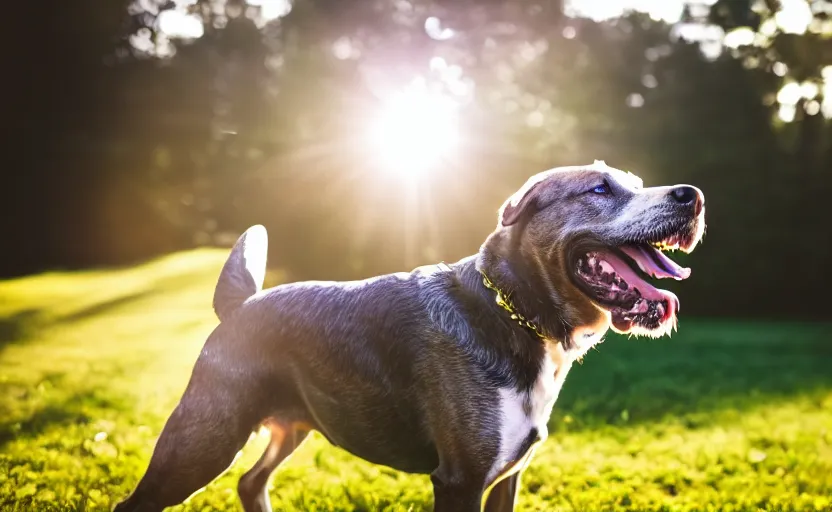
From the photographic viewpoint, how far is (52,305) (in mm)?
14578

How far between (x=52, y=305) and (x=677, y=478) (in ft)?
41.1

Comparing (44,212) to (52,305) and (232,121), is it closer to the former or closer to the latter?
(232,121)

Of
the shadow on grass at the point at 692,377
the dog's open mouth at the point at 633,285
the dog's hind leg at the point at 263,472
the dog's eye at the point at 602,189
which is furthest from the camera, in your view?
the shadow on grass at the point at 692,377

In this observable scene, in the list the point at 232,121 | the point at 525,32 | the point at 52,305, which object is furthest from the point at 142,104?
the point at 525,32

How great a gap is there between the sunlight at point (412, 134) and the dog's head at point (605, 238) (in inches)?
469

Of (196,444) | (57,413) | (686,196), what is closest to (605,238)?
(686,196)

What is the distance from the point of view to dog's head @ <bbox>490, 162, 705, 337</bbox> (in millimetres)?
3297

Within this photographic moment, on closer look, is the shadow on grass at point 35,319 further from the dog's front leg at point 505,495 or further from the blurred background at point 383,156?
the dog's front leg at point 505,495

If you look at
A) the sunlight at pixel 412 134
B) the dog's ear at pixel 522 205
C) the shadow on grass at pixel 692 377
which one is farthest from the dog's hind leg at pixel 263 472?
the sunlight at pixel 412 134

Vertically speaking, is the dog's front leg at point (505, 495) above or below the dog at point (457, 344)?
below

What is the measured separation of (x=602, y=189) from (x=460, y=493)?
4.89 ft

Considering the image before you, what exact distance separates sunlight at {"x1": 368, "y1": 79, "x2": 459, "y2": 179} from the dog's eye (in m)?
11.9

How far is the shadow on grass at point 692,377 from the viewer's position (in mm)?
8469

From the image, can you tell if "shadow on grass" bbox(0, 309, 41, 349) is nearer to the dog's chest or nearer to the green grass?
the green grass
